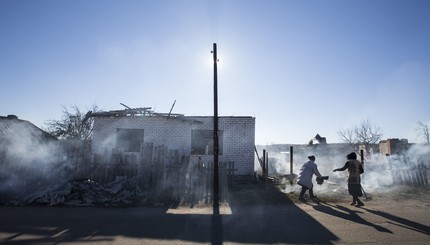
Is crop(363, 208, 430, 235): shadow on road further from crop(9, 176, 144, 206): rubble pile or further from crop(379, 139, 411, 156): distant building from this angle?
crop(379, 139, 411, 156): distant building

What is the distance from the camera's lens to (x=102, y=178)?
10945mm

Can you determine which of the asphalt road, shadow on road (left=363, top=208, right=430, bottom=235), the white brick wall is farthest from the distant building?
shadow on road (left=363, top=208, right=430, bottom=235)

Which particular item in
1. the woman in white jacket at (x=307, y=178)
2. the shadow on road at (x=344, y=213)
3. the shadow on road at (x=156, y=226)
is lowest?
the shadow on road at (x=156, y=226)

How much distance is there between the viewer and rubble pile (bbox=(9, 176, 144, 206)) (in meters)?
9.09

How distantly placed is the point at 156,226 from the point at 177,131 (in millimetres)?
10150

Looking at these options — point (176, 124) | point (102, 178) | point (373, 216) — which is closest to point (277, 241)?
point (373, 216)

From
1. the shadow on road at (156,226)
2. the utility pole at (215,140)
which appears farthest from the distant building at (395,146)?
the utility pole at (215,140)

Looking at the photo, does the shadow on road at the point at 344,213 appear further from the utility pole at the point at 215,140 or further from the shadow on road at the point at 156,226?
the utility pole at the point at 215,140

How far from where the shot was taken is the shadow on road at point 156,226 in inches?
219

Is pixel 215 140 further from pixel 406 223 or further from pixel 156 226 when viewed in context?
pixel 406 223

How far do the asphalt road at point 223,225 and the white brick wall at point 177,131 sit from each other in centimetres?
725

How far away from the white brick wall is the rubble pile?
20.6 feet

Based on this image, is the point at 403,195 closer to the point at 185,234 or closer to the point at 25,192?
the point at 185,234

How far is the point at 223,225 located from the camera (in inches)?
259
